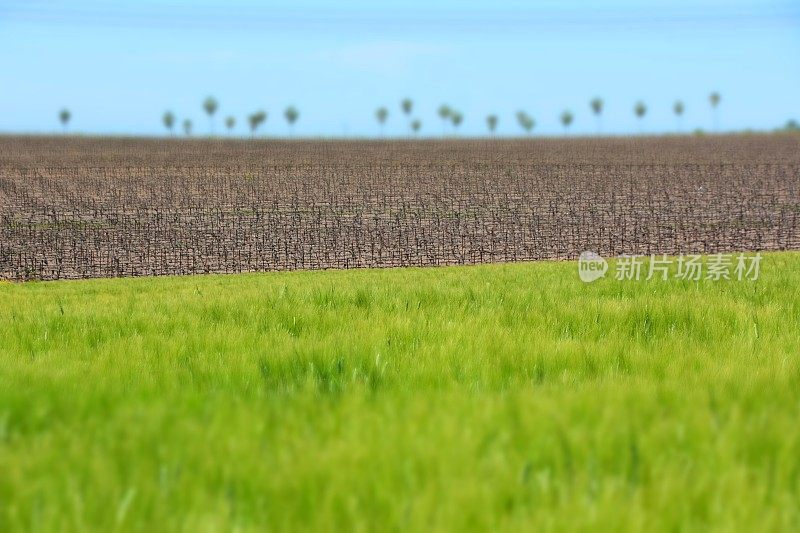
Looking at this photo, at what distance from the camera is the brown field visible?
3356 centimetres

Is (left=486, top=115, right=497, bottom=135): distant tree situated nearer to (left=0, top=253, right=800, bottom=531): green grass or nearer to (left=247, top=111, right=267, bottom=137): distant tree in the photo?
(left=247, top=111, right=267, bottom=137): distant tree

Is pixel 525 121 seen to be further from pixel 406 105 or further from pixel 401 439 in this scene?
pixel 401 439

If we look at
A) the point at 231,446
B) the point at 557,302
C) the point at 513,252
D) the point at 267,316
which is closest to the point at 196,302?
the point at 267,316

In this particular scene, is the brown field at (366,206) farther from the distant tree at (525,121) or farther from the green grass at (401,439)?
the distant tree at (525,121)

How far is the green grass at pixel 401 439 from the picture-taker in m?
2.33

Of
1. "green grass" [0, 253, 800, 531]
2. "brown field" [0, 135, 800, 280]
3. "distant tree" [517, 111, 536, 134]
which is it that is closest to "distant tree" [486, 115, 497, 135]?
"distant tree" [517, 111, 536, 134]

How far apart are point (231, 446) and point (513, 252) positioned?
31775 millimetres

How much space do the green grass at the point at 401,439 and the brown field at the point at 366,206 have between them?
2690 centimetres

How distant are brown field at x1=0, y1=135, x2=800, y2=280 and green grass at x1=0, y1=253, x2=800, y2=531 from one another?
2690cm

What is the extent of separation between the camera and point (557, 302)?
7.57 m

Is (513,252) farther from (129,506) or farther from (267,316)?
(129,506)

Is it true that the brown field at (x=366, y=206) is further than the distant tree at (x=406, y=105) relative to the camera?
No

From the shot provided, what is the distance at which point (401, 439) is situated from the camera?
2.73 meters

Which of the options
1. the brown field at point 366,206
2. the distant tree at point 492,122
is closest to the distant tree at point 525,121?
the distant tree at point 492,122
